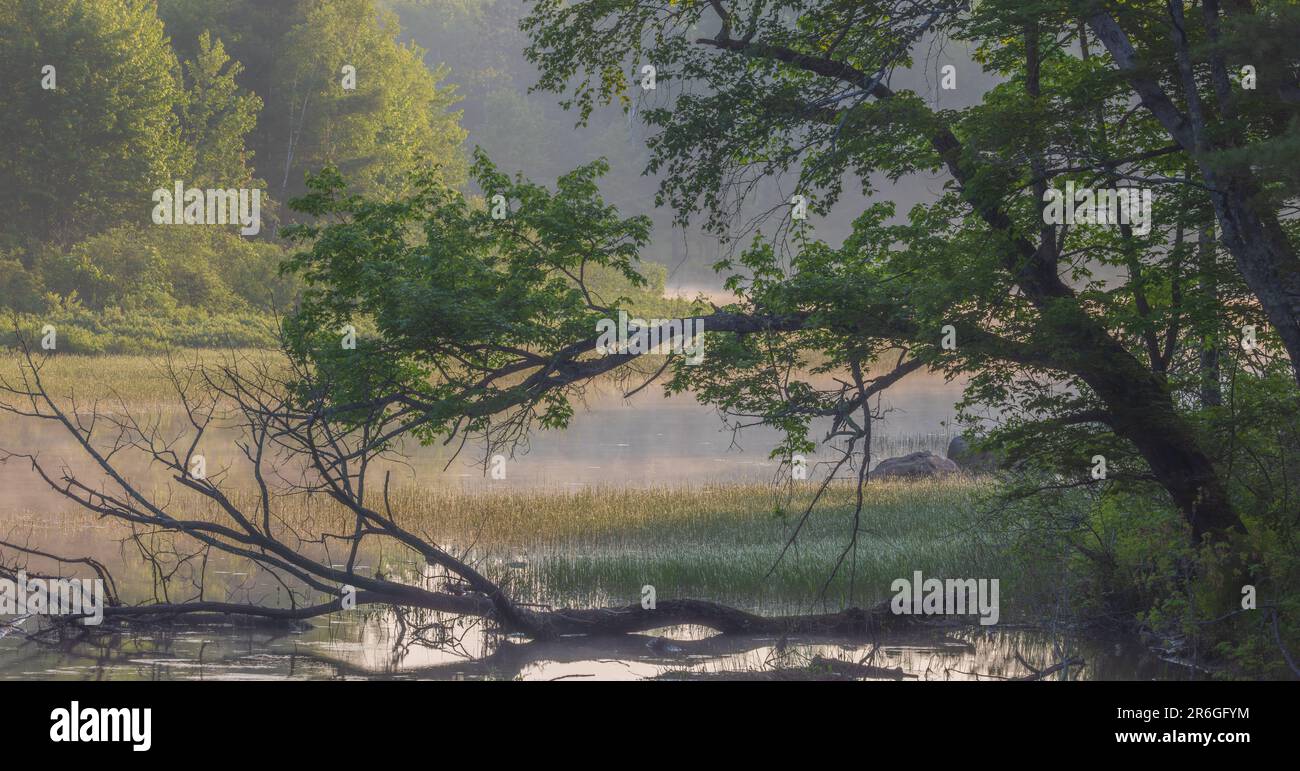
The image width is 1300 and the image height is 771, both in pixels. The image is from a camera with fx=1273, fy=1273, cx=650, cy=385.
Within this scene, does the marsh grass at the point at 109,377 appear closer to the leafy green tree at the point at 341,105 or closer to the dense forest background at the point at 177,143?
the dense forest background at the point at 177,143

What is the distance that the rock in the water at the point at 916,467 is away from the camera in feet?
86.0

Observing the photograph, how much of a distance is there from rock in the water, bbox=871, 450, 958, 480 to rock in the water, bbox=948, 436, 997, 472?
12.1 inches

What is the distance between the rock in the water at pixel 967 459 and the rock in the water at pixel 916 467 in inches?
12.1

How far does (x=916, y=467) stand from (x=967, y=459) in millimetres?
1626

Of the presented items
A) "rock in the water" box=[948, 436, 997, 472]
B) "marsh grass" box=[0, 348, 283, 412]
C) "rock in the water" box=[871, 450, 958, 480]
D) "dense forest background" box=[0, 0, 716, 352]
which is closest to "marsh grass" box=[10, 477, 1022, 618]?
"rock in the water" box=[871, 450, 958, 480]

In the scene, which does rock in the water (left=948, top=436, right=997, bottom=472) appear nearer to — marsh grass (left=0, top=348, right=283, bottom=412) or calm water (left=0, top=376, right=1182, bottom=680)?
calm water (left=0, top=376, right=1182, bottom=680)

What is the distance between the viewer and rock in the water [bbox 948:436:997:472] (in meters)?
25.9

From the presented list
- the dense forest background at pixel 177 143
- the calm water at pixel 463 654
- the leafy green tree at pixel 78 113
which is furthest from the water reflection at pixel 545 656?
the leafy green tree at pixel 78 113

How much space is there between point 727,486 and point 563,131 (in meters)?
69.8

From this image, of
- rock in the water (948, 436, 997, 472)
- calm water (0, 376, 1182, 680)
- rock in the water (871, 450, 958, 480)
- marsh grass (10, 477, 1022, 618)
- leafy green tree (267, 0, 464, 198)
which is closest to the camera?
calm water (0, 376, 1182, 680)

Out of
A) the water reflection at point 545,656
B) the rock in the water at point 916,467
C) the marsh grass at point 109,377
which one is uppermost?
the marsh grass at point 109,377

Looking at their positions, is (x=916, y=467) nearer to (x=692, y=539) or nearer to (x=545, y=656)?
(x=692, y=539)

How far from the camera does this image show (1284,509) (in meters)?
12.0
